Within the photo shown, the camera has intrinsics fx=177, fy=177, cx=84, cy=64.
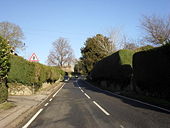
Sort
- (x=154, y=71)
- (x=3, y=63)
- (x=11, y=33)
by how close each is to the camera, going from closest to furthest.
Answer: (x=3, y=63), (x=154, y=71), (x=11, y=33)

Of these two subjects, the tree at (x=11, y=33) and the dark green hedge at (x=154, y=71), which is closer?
→ the dark green hedge at (x=154, y=71)

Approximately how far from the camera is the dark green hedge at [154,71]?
37.8ft

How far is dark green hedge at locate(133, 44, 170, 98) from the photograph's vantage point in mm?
11513

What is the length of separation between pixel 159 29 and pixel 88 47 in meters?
30.0

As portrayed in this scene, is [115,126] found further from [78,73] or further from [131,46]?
[78,73]

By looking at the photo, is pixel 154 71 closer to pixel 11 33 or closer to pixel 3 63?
→ pixel 3 63

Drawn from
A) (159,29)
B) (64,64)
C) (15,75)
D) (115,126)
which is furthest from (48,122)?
(64,64)

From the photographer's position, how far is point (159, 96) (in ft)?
41.2

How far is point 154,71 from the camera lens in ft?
42.9

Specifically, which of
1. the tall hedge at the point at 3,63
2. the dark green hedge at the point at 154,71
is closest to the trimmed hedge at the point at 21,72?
the tall hedge at the point at 3,63

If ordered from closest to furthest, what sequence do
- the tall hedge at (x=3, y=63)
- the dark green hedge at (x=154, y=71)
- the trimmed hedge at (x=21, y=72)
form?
the tall hedge at (x=3, y=63), the dark green hedge at (x=154, y=71), the trimmed hedge at (x=21, y=72)

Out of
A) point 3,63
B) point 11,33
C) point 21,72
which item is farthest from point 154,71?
point 11,33

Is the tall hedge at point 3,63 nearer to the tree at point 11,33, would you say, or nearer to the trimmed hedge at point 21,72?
the trimmed hedge at point 21,72

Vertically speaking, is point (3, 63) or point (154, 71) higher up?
point (3, 63)
